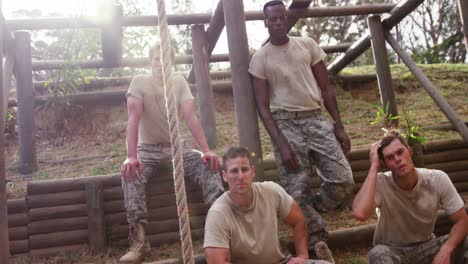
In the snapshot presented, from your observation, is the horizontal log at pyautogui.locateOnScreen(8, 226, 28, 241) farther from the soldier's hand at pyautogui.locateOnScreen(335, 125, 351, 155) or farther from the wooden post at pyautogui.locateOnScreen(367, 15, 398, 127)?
the wooden post at pyautogui.locateOnScreen(367, 15, 398, 127)

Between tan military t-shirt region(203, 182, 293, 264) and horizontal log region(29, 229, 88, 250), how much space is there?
1762mm

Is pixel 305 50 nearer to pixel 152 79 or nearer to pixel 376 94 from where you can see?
pixel 152 79

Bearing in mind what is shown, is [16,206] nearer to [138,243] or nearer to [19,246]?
[19,246]

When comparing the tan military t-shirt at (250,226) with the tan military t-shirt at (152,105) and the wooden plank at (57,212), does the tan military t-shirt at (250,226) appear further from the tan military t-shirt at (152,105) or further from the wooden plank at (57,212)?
the wooden plank at (57,212)

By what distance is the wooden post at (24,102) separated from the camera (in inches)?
215

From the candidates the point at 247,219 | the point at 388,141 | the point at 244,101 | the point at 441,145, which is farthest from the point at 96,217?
the point at 441,145

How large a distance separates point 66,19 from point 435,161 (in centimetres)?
453

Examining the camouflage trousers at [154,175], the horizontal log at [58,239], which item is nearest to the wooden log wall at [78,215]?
the horizontal log at [58,239]

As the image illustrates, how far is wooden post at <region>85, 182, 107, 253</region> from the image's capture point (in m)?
3.71

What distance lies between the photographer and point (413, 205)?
110 inches

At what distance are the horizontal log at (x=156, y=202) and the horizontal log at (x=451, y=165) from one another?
2.63 metres

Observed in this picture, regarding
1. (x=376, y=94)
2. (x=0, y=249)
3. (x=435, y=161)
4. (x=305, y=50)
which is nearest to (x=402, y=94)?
(x=376, y=94)

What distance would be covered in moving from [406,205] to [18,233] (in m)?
3.18

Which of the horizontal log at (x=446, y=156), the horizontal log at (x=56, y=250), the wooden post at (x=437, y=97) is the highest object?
the wooden post at (x=437, y=97)
